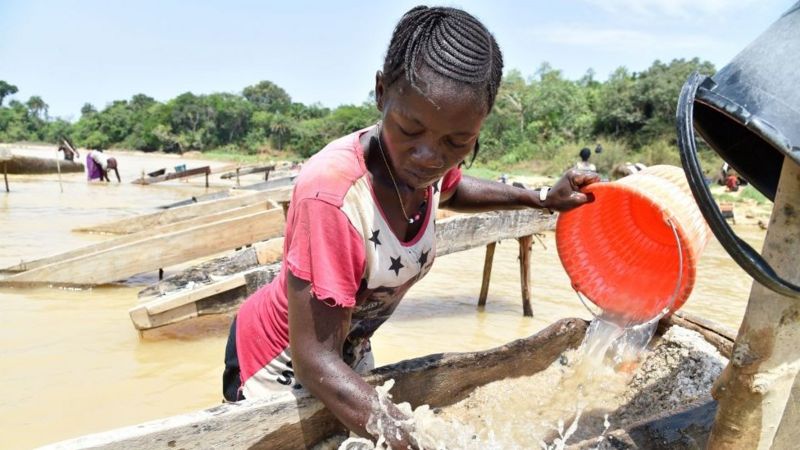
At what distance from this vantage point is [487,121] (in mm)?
10984

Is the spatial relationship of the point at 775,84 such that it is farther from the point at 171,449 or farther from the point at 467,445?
the point at 171,449

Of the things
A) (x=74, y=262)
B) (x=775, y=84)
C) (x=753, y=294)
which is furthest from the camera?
(x=74, y=262)

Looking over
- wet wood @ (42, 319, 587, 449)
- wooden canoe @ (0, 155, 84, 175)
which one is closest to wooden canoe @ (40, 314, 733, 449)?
wet wood @ (42, 319, 587, 449)

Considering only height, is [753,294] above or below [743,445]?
above

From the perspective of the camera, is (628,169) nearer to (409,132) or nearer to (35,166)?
(409,132)

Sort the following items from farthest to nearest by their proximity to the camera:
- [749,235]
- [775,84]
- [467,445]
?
[749,235]
[467,445]
[775,84]

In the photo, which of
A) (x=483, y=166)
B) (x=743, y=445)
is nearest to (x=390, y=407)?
(x=743, y=445)

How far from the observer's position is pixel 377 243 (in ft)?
4.55

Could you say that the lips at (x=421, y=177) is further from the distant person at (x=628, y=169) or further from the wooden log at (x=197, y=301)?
the wooden log at (x=197, y=301)

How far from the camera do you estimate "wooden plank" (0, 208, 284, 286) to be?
15.5 feet

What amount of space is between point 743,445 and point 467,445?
613 millimetres

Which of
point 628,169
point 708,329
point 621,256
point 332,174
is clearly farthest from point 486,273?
point 332,174

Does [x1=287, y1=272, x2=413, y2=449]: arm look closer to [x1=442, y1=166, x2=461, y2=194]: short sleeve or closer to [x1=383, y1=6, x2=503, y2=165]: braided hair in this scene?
[x1=383, y1=6, x2=503, y2=165]: braided hair

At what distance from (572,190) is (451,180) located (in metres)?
0.48
